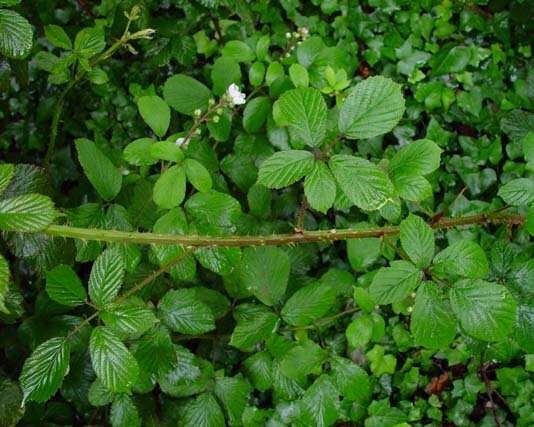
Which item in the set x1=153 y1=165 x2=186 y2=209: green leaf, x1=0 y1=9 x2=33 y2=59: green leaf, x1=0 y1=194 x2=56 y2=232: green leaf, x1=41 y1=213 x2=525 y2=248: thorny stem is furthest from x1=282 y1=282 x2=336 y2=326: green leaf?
x1=0 y1=9 x2=33 y2=59: green leaf

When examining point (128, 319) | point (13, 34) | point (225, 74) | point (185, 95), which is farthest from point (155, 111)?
point (128, 319)

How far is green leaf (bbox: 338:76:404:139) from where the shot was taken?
117 centimetres

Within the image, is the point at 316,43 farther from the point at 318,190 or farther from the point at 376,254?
the point at 318,190

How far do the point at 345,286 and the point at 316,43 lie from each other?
0.77 m

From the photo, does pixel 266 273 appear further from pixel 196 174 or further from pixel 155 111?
pixel 155 111

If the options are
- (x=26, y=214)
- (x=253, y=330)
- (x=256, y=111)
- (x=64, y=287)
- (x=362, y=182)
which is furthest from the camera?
(x=256, y=111)

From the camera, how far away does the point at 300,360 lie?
1606mm

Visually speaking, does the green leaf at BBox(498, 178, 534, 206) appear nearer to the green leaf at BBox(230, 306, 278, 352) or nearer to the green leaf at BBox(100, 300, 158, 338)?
the green leaf at BBox(230, 306, 278, 352)

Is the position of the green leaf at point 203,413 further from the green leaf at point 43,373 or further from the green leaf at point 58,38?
the green leaf at point 58,38

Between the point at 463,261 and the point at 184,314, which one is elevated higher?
the point at 463,261

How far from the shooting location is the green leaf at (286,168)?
118 centimetres

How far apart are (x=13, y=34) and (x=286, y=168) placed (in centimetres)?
70

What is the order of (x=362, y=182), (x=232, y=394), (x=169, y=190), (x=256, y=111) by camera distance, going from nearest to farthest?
(x=362, y=182), (x=169, y=190), (x=232, y=394), (x=256, y=111)

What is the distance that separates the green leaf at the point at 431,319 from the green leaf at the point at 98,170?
83cm
